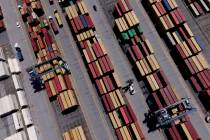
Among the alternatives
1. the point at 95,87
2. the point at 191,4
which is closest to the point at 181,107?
the point at 95,87

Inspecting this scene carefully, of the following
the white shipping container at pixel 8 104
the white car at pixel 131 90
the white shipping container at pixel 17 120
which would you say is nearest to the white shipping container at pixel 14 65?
the white shipping container at pixel 8 104

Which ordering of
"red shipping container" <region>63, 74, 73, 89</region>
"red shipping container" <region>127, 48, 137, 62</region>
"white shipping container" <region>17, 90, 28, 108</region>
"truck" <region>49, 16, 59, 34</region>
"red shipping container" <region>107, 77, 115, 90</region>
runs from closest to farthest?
1. "red shipping container" <region>107, 77, 115, 90</region>
2. "red shipping container" <region>127, 48, 137, 62</region>
3. "red shipping container" <region>63, 74, 73, 89</region>
4. "white shipping container" <region>17, 90, 28, 108</region>
5. "truck" <region>49, 16, 59, 34</region>

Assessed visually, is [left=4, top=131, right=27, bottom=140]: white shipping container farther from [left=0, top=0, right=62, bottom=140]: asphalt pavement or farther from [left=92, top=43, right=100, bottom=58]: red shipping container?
[left=92, top=43, right=100, bottom=58]: red shipping container

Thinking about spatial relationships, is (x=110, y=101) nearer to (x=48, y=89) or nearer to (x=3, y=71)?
(x=48, y=89)

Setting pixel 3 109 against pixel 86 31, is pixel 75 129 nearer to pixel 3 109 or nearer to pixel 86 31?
pixel 3 109

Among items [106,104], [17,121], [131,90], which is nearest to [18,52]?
[17,121]

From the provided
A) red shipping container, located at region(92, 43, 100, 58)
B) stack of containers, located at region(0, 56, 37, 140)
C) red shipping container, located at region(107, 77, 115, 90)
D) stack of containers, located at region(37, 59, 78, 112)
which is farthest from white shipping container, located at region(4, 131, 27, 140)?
red shipping container, located at region(92, 43, 100, 58)
